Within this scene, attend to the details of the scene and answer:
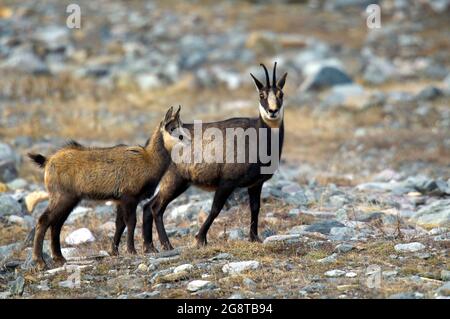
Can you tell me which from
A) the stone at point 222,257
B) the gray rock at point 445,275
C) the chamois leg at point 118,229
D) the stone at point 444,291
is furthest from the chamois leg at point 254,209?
the stone at point 444,291

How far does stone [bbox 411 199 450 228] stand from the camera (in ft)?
37.4

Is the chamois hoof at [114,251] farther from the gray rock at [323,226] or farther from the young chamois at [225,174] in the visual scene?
the gray rock at [323,226]

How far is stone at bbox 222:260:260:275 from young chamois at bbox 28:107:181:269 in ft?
5.35

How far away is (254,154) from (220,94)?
52.3 feet

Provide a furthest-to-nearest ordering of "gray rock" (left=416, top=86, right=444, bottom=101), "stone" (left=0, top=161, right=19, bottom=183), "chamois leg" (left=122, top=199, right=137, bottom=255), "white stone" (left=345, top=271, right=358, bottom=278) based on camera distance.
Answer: "gray rock" (left=416, top=86, right=444, bottom=101) → "stone" (left=0, top=161, right=19, bottom=183) → "chamois leg" (left=122, top=199, right=137, bottom=255) → "white stone" (left=345, top=271, right=358, bottom=278)

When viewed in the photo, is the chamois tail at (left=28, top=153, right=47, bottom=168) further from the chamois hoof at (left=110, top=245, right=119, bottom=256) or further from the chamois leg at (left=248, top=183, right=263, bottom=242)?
the chamois leg at (left=248, top=183, right=263, bottom=242)

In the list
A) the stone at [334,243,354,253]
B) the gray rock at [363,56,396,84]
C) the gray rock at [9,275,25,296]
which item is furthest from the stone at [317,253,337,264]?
the gray rock at [363,56,396,84]

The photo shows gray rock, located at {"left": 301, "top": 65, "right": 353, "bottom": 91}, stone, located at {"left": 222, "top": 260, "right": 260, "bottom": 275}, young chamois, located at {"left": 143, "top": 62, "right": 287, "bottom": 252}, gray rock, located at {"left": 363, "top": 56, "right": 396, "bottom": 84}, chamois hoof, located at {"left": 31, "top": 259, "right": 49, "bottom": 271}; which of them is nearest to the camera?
stone, located at {"left": 222, "top": 260, "right": 260, "bottom": 275}

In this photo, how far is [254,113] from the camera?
76.8 ft

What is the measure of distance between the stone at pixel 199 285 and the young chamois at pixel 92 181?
1879 mm

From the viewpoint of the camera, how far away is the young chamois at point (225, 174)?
10.1 m
